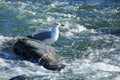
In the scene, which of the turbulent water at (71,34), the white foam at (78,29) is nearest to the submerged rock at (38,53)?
the turbulent water at (71,34)

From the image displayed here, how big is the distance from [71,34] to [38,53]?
12.4ft

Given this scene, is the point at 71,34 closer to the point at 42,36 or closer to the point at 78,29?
the point at 78,29

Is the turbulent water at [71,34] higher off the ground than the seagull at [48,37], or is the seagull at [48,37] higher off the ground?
the seagull at [48,37]

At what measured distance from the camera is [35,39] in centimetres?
1617

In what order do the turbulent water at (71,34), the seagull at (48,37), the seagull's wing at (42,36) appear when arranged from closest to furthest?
the turbulent water at (71,34) → the seagull at (48,37) → the seagull's wing at (42,36)

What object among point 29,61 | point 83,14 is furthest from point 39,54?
point 83,14

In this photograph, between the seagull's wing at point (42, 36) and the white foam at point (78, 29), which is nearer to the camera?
the seagull's wing at point (42, 36)

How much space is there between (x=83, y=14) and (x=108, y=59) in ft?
20.8

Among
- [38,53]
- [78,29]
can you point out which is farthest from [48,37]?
[78,29]

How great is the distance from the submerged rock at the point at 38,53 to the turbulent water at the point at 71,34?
20 cm

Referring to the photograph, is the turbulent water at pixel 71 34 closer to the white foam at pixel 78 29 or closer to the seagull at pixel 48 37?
the white foam at pixel 78 29

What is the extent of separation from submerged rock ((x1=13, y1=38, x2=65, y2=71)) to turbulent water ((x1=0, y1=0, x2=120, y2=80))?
201mm

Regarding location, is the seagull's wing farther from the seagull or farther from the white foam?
the white foam

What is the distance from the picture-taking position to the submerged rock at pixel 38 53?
15195 mm
